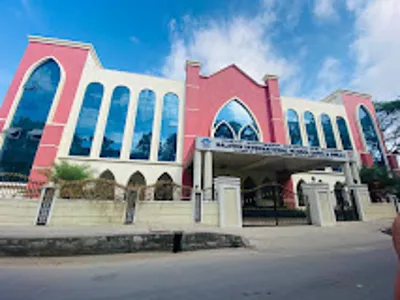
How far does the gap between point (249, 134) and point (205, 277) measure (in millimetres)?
13329

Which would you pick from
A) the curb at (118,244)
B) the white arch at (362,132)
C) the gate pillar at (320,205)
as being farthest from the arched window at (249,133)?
the white arch at (362,132)

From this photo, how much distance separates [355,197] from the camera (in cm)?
987

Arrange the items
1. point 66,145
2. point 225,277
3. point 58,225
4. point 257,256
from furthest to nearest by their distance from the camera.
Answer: point 66,145
point 58,225
point 257,256
point 225,277

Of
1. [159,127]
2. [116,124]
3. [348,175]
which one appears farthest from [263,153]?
[116,124]

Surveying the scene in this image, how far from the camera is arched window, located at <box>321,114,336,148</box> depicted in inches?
668

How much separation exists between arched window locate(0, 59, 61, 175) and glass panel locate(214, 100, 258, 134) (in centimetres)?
1182

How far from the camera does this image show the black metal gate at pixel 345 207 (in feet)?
31.7

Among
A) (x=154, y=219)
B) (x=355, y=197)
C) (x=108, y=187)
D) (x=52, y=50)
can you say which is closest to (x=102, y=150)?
(x=108, y=187)

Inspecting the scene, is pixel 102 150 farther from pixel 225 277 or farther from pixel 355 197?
pixel 355 197

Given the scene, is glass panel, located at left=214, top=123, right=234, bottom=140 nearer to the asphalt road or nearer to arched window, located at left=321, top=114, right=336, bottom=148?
arched window, located at left=321, top=114, right=336, bottom=148

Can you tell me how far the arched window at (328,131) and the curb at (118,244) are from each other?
16.1 metres

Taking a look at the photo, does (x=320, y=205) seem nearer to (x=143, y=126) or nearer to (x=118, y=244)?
(x=118, y=244)

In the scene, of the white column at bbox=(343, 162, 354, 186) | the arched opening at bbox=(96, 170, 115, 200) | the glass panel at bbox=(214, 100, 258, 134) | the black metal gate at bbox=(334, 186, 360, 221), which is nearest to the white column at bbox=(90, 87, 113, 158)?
the arched opening at bbox=(96, 170, 115, 200)

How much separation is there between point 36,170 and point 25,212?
5.79m
